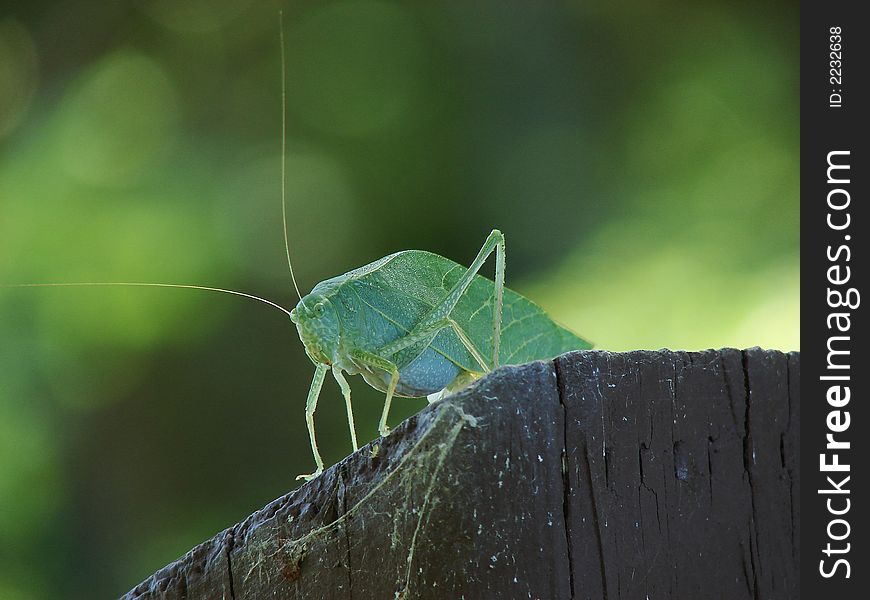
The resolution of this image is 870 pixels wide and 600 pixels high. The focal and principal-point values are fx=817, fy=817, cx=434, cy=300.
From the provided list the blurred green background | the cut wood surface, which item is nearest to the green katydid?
the cut wood surface

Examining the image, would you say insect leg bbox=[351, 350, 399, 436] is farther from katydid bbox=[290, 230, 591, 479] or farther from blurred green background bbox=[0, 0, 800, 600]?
blurred green background bbox=[0, 0, 800, 600]

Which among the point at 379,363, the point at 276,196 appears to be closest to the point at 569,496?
the point at 379,363

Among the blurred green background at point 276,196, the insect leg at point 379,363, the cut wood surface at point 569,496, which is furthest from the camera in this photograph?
the blurred green background at point 276,196

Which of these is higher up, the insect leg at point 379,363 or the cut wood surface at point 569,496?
the insect leg at point 379,363

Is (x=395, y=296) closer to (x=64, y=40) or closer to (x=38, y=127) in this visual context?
(x=38, y=127)

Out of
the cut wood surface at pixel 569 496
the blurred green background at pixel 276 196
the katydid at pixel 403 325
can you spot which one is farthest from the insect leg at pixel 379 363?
the blurred green background at pixel 276 196

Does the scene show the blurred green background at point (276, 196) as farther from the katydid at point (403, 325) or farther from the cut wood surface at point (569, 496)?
the cut wood surface at point (569, 496)

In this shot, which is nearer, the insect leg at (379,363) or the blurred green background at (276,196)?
the insect leg at (379,363)
